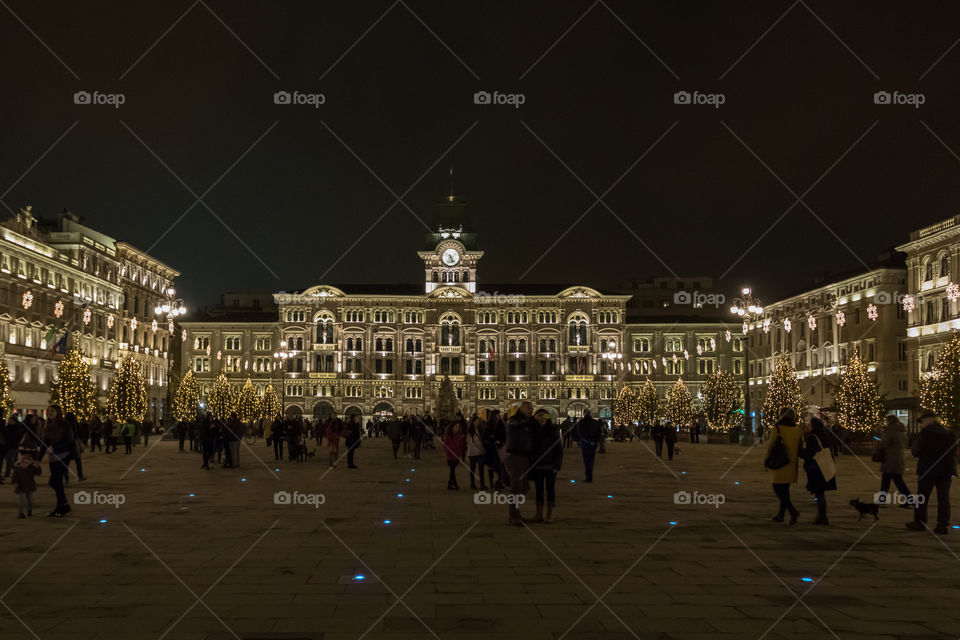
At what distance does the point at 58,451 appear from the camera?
15945 mm

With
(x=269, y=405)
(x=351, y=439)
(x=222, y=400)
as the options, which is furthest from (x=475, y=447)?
(x=269, y=405)

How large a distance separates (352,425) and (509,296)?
246 ft

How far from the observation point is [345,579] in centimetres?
987

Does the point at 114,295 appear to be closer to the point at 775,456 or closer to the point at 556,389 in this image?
the point at 556,389

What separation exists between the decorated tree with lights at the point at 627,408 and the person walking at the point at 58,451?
228ft

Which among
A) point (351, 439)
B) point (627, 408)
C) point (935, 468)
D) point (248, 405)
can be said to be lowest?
point (351, 439)

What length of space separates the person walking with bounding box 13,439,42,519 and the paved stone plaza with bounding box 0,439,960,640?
444 millimetres

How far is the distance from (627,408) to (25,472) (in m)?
72.9

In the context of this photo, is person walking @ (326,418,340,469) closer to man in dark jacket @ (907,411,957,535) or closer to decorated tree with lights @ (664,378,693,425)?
man in dark jacket @ (907,411,957,535)

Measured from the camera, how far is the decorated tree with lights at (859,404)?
4884cm

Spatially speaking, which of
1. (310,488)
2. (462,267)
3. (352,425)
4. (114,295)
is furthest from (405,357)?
(310,488)

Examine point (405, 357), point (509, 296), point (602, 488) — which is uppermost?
point (509, 296)

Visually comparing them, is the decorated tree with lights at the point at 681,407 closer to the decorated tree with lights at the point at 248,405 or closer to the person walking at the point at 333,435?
the decorated tree with lights at the point at 248,405

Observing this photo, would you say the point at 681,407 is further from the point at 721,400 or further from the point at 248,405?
the point at 248,405
